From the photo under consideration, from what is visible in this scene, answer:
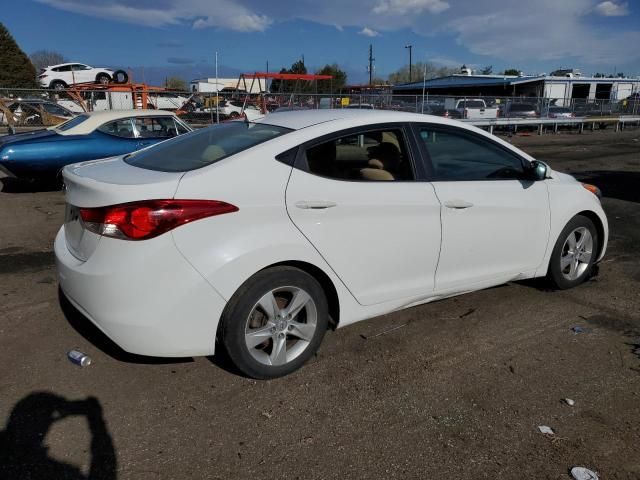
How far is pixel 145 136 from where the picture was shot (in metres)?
9.46

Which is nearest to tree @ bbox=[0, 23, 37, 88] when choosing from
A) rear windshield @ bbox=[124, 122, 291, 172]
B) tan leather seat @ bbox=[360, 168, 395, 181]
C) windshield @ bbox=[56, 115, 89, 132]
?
windshield @ bbox=[56, 115, 89, 132]

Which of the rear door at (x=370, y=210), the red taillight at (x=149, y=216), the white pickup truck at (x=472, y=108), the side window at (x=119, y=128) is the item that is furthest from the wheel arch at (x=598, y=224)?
the white pickup truck at (x=472, y=108)

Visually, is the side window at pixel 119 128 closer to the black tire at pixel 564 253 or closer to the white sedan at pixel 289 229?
the white sedan at pixel 289 229

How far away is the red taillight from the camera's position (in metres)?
2.81

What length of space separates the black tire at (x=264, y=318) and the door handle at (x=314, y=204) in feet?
1.25

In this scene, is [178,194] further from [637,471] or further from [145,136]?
[145,136]

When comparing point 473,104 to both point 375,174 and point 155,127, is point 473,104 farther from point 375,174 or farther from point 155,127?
point 375,174

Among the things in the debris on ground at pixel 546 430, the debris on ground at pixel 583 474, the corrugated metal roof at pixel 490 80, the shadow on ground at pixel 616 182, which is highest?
the corrugated metal roof at pixel 490 80

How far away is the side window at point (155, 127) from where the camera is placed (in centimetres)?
945

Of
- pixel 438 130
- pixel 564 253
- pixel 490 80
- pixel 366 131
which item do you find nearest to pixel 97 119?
pixel 366 131

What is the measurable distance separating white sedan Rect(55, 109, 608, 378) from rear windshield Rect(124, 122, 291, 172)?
2 cm

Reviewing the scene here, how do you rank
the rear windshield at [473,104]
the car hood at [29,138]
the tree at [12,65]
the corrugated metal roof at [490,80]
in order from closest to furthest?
the car hood at [29,138] < the rear windshield at [473,104] < the corrugated metal roof at [490,80] < the tree at [12,65]

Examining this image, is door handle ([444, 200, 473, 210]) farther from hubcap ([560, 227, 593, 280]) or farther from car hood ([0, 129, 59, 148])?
car hood ([0, 129, 59, 148])

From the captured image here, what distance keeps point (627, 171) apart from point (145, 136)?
1149cm
